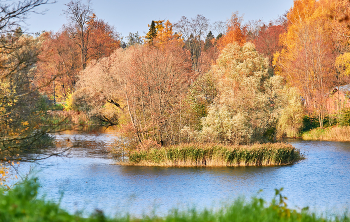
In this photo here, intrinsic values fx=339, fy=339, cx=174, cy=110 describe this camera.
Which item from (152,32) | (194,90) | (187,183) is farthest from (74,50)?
(187,183)

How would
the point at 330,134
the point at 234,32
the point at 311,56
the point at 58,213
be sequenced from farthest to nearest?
the point at 234,32 → the point at 311,56 → the point at 330,134 → the point at 58,213

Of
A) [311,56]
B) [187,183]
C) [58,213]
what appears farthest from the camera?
[311,56]

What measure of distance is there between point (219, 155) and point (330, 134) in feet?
48.3

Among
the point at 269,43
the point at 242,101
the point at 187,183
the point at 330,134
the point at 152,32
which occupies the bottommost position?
the point at 187,183

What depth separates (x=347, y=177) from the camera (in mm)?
17516

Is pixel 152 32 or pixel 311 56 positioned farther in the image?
pixel 152 32

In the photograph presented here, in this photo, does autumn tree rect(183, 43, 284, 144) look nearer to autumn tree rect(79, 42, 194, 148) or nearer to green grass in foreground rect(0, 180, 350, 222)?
autumn tree rect(79, 42, 194, 148)

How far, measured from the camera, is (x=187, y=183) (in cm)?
1634

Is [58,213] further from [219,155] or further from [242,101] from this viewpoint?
[242,101]

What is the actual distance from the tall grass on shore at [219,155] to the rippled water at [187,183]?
2.64 feet

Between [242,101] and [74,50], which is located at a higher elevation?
[74,50]

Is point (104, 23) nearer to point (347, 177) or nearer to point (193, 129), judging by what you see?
point (193, 129)

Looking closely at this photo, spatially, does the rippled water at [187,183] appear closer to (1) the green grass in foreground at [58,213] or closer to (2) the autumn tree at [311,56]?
(1) the green grass in foreground at [58,213]

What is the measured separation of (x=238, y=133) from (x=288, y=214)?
16734 millimetres
